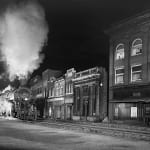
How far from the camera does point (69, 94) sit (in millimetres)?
57469

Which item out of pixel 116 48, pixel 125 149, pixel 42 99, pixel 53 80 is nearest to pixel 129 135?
pixel 125 149

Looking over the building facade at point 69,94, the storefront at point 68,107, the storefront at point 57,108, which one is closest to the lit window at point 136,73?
the building facade at point 69,94

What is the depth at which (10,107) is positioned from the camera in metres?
65.8

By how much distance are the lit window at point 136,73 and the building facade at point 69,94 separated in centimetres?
1709

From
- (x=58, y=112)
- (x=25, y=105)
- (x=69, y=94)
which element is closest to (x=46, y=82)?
(x=58, y=112)

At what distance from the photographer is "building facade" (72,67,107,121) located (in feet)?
155

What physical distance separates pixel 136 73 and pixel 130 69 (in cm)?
121

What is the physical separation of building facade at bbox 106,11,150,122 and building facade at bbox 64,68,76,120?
13226 millimetres

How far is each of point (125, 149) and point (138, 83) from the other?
22.2 metres

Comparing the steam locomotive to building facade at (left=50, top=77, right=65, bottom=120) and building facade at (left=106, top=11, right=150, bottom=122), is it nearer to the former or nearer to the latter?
building facade at (left=50, top=77, right=65, bottom=120)

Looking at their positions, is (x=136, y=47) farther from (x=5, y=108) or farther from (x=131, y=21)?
(x=5, y=108)

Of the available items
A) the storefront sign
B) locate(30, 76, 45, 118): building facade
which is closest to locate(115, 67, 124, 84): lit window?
the storefront sign

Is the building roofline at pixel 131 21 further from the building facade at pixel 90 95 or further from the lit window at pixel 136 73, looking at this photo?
the building facade at pixel 90 95

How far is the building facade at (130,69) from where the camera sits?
38156mm
